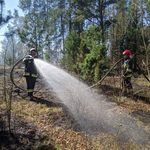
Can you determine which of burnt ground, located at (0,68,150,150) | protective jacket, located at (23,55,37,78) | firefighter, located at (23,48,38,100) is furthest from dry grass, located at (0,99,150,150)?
protective jacket, located at (23,55,37,78)

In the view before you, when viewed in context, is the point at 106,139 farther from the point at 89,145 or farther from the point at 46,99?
the point at 46,99

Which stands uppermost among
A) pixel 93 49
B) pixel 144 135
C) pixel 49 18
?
pixel 49 18

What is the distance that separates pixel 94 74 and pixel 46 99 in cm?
321

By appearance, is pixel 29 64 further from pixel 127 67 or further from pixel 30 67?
pixel 127 67

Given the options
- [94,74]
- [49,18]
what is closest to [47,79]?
[94,74]

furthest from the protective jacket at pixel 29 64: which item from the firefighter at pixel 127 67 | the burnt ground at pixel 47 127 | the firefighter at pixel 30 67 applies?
the firefighter at pixel 127 67

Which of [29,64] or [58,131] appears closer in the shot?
[58,131]

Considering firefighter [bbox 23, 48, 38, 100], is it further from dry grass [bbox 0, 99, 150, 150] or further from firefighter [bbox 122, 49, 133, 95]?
firefighter [bbox 122, 49, 133, 95]

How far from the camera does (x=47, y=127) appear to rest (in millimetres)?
10266

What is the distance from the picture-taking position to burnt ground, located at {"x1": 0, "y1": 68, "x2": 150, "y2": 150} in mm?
9039

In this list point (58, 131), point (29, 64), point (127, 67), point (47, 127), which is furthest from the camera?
point (127, 67)

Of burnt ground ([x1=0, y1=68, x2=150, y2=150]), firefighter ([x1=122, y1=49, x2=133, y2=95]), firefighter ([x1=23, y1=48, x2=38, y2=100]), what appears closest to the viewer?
burnt ground ([x1=0, y1=68, x2=150, y2=150])

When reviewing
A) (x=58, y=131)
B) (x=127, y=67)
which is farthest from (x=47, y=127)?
(x=127, y=67)

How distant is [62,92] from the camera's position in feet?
46.3
